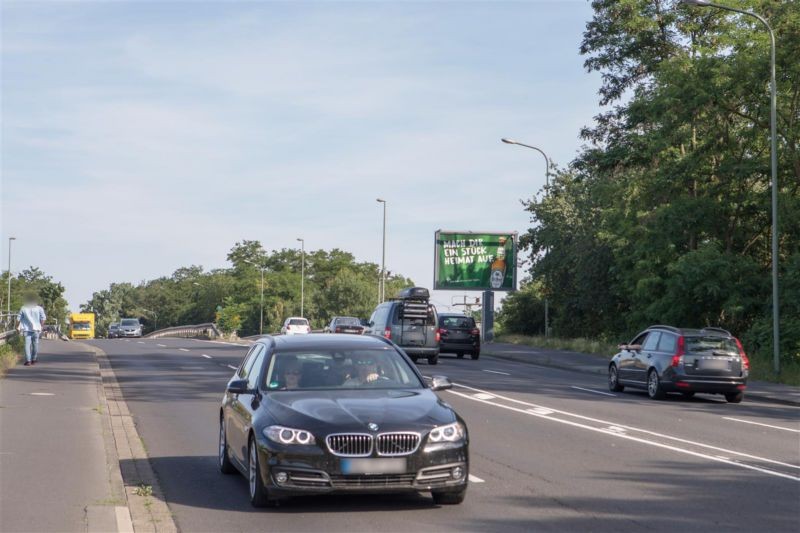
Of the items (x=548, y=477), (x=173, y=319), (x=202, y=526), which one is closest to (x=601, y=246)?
(x=548, y=477)

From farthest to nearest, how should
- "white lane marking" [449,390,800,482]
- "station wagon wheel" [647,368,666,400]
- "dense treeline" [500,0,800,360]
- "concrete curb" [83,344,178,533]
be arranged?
"dense treeline" [500,0,800,360] → "station wagon wheel" [647,368,666,400] → "white lane marking" [449,390,800,482] → "concrete curb" [83,344,178,533]

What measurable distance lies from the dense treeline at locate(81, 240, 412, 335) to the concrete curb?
84.4 m

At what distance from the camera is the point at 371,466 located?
8.41 meters

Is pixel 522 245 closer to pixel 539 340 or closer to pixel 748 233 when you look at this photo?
pixel 539 340

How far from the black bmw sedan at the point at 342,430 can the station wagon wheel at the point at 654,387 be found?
44.9ft

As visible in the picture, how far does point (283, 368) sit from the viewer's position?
9.77 m

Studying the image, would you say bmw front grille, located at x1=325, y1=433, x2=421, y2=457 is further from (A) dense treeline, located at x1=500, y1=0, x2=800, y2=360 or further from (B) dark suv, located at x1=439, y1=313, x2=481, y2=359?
(B) dark suv, located at x1=439, y1=313, x2=481, y2=359

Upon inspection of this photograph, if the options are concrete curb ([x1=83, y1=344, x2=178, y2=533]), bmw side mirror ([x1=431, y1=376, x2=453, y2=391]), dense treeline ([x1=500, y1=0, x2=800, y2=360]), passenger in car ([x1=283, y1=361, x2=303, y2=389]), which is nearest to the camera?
concrete curb ([x1=83, y1=344, x2=178, y2=533])

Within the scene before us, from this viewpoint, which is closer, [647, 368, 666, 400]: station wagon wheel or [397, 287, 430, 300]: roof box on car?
[647, 368, 666, 400]: station wagon wheel

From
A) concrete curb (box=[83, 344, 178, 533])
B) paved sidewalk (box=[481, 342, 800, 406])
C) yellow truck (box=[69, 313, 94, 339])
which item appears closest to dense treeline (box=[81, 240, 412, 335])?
→ yellow truck (box=[69, 313, 94, 339])

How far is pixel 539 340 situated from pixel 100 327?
498ft

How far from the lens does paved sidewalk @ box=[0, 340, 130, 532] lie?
8180 millimetres

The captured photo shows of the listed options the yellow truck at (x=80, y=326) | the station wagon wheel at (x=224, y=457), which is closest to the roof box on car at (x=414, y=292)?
the station wagon wheel at (x=224, y=457)

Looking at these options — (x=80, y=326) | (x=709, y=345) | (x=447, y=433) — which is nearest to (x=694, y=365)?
(x=709, y=345)
